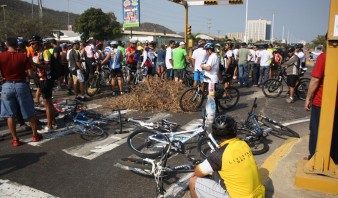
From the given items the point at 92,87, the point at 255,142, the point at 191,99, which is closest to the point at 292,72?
the point at 191,99

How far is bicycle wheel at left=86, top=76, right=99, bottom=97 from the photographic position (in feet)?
34.7

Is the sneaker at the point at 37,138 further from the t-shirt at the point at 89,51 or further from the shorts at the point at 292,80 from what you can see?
the shorts at the point at 292,80

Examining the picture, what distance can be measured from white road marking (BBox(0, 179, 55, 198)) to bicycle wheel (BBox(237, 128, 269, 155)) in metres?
3.61

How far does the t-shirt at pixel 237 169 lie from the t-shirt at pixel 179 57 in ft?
29.2

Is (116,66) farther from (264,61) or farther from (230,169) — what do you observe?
(230,169)

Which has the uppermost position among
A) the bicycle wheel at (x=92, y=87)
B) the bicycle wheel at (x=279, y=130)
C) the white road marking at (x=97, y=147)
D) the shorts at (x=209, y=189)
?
the bicycle wheel at (x=92, y=87)

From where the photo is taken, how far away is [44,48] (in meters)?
7.24

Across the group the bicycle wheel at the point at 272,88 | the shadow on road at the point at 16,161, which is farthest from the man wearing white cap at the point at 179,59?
the shadow on road at the point at 16,161

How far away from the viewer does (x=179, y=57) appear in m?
11.6

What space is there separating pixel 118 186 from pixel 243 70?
10.2 meters

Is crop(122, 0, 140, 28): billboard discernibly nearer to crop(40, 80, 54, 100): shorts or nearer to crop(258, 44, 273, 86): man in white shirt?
crop(258, 44, 273, 86): man in white shirt

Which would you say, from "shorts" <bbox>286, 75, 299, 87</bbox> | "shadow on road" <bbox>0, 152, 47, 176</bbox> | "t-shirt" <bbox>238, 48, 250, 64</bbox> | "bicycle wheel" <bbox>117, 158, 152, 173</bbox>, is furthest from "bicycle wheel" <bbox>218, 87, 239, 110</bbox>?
"shadow on road" <bbox>0, 152, 47, 176</bbox>

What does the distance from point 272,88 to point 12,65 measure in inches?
356

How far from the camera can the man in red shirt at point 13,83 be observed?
555cm
